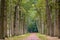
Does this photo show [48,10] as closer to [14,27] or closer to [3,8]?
[14,27]

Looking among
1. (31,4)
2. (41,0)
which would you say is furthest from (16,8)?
(31,4)

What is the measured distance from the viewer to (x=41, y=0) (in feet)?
137

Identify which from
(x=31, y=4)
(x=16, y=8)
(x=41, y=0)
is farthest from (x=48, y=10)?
(x=31, y=4)

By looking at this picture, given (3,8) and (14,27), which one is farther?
(14,27)

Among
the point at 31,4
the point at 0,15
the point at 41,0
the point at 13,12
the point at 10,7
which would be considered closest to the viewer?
the point at 0,15

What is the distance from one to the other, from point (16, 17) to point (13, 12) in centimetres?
102

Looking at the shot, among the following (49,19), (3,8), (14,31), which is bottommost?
(14,31)

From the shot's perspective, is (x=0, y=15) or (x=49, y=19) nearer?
(x=0, y=15)

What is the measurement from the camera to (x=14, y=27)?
3184cm

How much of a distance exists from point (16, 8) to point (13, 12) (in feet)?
2.98

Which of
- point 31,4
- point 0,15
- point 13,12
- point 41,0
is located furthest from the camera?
point 31,4

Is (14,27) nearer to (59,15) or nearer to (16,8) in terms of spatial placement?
(16,8)

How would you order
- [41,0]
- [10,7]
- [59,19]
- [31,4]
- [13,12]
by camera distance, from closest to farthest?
[59,19] → [10,7] → [13,12] → [41,0] → [31,4]

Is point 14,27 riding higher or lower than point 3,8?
lower
